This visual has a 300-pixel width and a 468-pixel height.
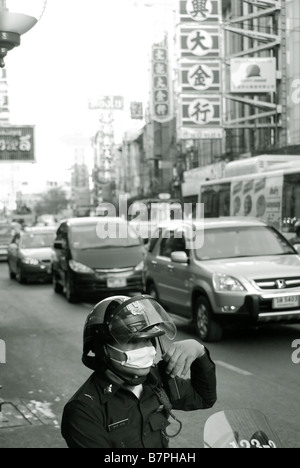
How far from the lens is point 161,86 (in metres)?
45.3

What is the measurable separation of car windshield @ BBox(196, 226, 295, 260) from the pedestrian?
28.0 feet

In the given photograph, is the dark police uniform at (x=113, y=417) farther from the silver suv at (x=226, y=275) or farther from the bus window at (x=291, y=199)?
the bus window at (x=291, y=199)

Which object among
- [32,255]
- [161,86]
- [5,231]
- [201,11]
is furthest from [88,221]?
[161,86]

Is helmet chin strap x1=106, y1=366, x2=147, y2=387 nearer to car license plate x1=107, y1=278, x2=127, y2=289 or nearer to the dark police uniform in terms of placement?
the dark police uniform

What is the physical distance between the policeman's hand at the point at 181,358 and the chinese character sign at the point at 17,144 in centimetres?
1403

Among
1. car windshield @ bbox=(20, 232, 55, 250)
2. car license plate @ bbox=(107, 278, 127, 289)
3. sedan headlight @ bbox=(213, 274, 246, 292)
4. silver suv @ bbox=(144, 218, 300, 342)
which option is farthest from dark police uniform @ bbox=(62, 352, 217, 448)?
car windshield @ bbox=(20, 232, 55, 250)

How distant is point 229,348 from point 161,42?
38619 mm

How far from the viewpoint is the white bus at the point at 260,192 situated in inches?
791

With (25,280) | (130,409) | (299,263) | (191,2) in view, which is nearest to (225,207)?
(25,280)

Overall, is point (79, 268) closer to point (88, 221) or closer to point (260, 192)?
point (88, 221)

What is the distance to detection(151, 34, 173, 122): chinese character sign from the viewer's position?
4519cm

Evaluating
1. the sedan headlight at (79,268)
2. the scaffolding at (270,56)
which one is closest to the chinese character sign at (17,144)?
the sedan headlight at (79,268)
